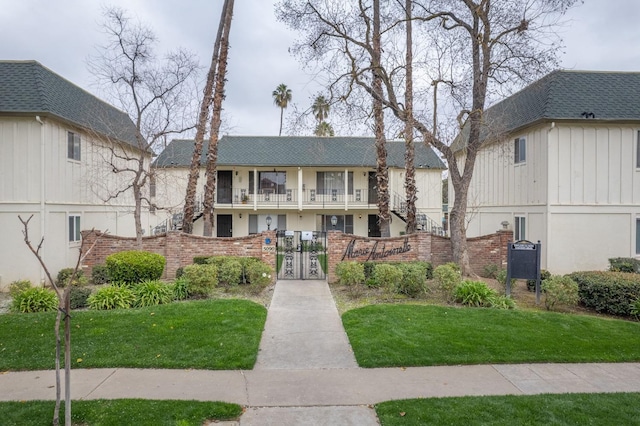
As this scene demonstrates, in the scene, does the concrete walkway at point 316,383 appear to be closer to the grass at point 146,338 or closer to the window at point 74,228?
the grass at point 146,338

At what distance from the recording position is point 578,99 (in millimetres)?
14453

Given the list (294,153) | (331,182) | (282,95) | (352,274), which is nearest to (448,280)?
(352,274)

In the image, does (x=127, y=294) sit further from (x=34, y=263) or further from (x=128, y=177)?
(x=128, y=177)

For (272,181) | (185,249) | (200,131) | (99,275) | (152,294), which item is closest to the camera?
(152,294)

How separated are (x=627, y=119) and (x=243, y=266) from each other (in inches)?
557

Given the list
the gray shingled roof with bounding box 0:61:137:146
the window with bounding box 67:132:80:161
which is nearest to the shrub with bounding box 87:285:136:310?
the gray shingled roof with bounding box 0:61:137:146

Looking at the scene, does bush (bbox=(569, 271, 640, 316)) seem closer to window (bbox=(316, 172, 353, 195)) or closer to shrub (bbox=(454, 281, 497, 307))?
shrub (bbox=(454, 281, 497, 307))

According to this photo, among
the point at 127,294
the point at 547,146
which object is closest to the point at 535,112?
the point at 547,146

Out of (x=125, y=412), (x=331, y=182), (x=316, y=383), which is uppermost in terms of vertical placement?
(x=331, y=182)

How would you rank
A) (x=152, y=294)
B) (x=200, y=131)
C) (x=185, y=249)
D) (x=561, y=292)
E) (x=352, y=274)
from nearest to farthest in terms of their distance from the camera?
(x=561, y=292)
(x=152, y=294)
(x=352, y=274)
(x=185, y=249)
(x=200, y=131)

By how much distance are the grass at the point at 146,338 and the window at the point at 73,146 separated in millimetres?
7487

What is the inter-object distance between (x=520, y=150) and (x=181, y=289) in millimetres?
13989

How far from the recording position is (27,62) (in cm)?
1381

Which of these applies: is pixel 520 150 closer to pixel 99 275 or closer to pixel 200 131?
pixel 200 131
